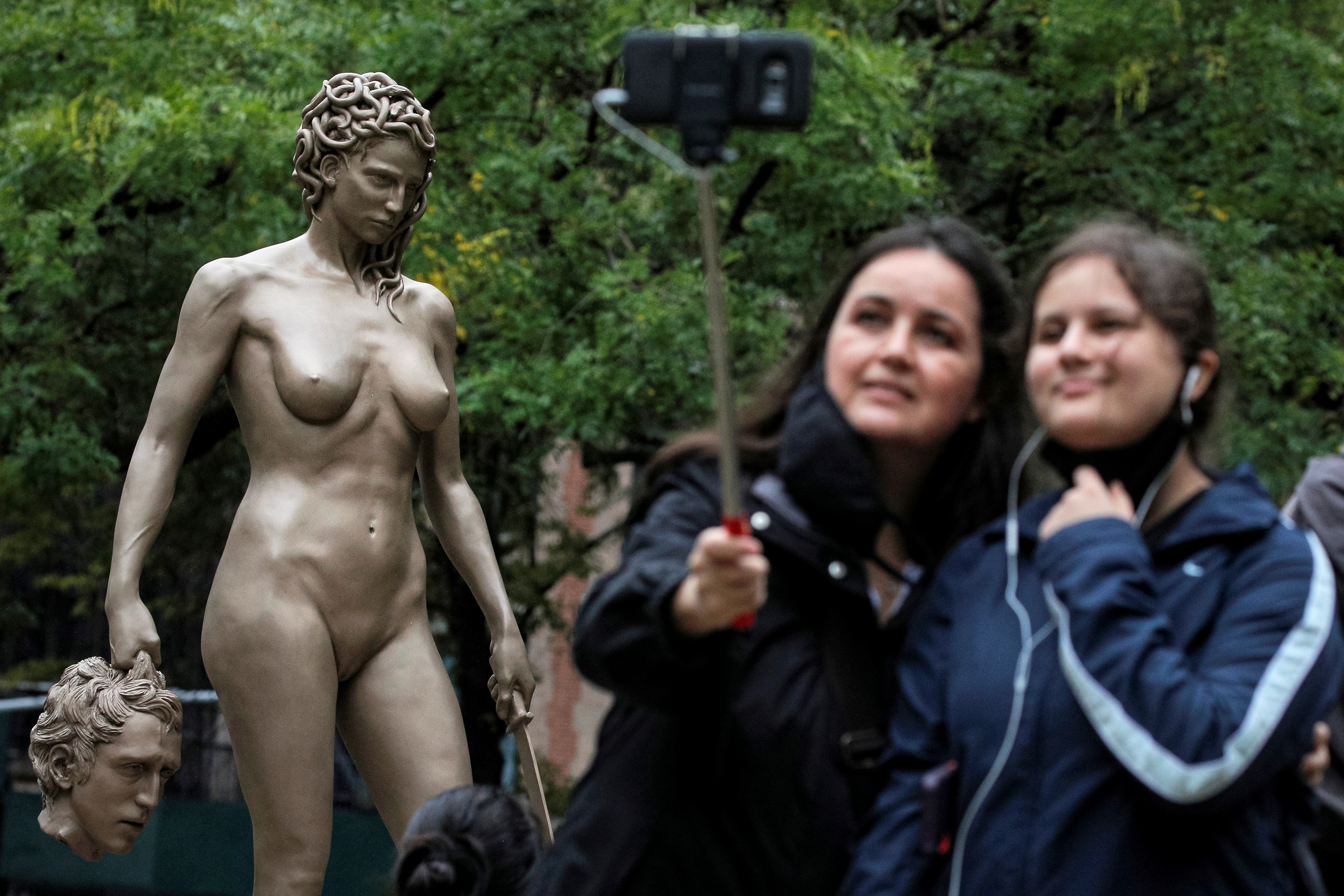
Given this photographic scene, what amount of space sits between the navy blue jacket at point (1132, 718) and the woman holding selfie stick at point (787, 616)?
0.10 meters

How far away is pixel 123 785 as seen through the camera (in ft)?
13.6

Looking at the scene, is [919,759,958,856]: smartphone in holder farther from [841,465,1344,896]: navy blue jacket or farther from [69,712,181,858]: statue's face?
[69,712,181,858]: statue's face

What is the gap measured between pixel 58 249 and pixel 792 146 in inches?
165

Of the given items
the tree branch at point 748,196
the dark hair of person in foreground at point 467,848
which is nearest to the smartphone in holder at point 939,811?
the dark hair of person in foreground at point 467,848

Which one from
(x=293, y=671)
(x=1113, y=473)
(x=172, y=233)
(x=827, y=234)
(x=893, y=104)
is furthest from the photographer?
(x=172, y=233)

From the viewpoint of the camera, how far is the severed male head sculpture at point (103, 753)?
4.10m

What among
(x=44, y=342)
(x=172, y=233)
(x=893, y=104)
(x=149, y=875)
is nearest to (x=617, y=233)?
(x=893, y=104)

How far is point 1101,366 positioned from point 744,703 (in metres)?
0.62

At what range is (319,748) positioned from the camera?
13.3 ft

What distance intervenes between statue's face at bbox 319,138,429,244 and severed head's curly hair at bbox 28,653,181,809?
1.18m

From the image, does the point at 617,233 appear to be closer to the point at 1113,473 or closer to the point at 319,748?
the point at 319,748

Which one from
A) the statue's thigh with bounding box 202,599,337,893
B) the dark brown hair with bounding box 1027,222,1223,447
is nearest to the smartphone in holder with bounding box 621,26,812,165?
the dark brown hair with bounding box 1027,222,1223,447

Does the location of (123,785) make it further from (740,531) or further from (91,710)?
(740,531)

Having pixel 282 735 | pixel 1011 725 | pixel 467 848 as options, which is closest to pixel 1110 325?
pixel 1011 725
